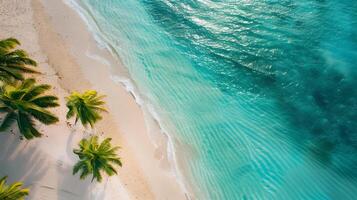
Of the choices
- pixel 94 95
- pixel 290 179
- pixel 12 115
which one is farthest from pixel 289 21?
pixel 12 115

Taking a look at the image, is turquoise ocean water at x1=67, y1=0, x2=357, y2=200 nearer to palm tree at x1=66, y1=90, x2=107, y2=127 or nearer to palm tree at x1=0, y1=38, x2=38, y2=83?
palm tree at x1=66, y1=90, x2=107, y2=127

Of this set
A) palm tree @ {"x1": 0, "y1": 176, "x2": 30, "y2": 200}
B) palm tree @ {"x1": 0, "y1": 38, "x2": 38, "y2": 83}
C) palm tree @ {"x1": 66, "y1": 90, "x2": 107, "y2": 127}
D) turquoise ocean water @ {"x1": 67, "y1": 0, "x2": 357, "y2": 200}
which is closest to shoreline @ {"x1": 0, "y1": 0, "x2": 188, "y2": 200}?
turquoise ocean water @ {"x1": 67, "y1": 0, "x2": 357, "y2": 200}

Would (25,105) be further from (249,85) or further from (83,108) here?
(249,85)

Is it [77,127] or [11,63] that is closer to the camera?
[11,63]

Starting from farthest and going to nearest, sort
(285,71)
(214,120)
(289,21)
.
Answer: (289,21)
(285,71)
(214,120)

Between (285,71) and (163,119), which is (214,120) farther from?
(285,71)

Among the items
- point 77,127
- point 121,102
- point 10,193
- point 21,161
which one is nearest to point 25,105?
point 21,161
